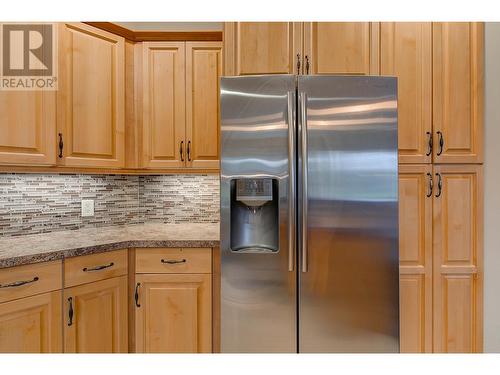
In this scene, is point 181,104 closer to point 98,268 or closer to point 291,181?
point 291,181

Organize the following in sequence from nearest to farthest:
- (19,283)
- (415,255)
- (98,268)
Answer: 1. (19,283)
2. (98,268)
3. (415,255)

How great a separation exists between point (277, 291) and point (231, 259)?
11.0 inches

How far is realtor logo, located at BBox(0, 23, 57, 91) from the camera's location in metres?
1.80

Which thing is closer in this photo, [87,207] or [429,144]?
[429,144]

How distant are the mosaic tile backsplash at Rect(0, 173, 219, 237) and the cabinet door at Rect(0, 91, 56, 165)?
0.32m

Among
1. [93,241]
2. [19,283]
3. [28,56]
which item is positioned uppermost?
[28,56]

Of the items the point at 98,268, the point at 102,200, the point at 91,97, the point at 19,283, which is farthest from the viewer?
the point at 102,200

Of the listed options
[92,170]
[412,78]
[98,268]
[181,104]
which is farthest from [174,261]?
[412,78]

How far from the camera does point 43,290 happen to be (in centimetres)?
157

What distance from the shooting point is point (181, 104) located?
2246 mm

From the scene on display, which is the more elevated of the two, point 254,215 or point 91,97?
point 91,97

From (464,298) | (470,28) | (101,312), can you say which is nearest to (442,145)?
(470,28)

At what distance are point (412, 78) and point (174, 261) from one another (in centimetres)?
164

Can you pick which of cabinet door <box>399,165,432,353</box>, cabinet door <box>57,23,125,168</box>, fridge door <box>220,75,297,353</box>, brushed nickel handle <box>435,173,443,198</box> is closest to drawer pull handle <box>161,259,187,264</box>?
fridge door <box>220,75,297,353</box>
